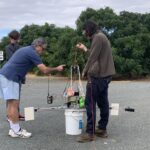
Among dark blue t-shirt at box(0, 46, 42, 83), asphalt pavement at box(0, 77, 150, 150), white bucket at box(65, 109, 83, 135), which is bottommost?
asphalt pavement at box(0, 77, 150, 150)

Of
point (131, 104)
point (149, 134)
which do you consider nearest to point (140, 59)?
point (131, 104)

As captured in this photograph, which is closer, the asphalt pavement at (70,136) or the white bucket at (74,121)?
the asphalt pavement at (70,136)

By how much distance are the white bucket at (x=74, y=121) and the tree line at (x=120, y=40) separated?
17621 millimetres

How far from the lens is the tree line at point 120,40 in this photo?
2712cm

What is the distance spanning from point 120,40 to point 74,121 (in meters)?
→ 19.5

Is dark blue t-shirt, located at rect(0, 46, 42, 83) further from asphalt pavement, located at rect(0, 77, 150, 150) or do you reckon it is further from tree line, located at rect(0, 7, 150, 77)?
tree line, located at rect(0, 7, 150, 77)

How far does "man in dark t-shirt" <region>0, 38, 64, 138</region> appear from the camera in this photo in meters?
8.39

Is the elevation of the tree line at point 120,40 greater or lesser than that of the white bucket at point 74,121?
greater

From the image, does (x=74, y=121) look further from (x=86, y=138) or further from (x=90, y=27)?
(x=90, y=27)

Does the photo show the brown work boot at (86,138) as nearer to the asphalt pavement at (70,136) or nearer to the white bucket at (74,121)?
the asphalt pavement at (70,136)

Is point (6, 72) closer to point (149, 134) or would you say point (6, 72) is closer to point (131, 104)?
point (149, 134)

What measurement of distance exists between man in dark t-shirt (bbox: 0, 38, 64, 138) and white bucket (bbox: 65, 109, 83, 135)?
730mm

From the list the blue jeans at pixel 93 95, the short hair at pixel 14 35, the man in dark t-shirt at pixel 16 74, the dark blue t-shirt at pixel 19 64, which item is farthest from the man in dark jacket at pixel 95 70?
the short hair at pixel 14 35

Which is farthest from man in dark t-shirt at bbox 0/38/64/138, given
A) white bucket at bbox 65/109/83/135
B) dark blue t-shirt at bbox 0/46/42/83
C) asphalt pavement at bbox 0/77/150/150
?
white bucket at bbox 65/109/83/135
